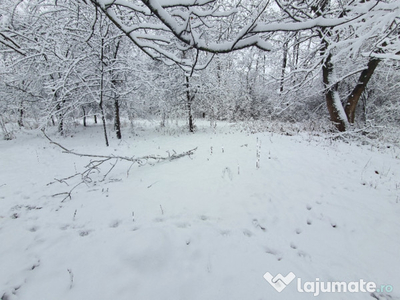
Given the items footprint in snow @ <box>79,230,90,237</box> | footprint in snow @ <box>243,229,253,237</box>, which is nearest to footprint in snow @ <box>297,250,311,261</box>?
footprint in snow @ <box>243,229,253,237</box>

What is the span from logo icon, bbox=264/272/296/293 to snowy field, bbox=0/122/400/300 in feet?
0.15

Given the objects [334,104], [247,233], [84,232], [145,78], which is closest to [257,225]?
[247,233]

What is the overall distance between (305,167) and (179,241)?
3918 millimetres

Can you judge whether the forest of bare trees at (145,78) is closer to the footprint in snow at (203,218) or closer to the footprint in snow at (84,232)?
the footprint in snow at (203,218)

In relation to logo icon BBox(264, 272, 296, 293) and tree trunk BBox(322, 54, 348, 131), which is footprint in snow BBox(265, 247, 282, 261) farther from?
tree trunk BBox(322, 54, 348, 131)

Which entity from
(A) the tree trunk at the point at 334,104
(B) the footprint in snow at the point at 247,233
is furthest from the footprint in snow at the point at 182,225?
(A) the tree trunk at the point at 334,104

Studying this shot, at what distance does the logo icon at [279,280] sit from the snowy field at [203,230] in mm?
47

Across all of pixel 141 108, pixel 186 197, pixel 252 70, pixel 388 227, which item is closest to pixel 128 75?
pixel 141 108

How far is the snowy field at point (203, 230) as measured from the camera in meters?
1.93

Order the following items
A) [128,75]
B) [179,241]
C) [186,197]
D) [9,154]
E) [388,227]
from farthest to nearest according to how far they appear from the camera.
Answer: [128,75], [9,154], [186,197], [388,227], [179,241]

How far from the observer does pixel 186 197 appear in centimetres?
360

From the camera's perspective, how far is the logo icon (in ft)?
6.39

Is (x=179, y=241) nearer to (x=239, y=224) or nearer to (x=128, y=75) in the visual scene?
(x=239, y=224)

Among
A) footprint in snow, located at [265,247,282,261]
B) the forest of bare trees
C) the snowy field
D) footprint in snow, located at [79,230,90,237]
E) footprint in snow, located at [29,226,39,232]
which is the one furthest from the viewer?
the forest of bare trees
